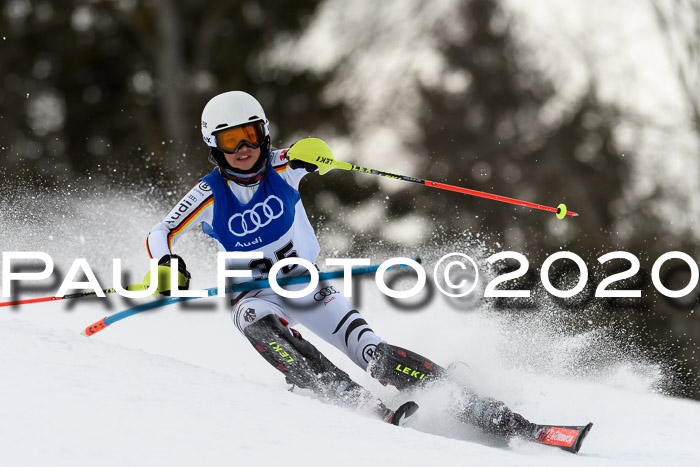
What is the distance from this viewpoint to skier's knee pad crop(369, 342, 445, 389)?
4555 mm

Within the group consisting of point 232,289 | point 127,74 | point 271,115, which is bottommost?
point 232,289

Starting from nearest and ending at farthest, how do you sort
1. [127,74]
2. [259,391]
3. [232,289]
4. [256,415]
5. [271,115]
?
[256,415] < [259,391] < [232,289] < [271,115] < [127,74]

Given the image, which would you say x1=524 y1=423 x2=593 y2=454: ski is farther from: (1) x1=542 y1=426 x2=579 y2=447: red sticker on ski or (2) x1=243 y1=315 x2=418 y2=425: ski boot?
(2) x1=243 y1=315 x2=418 y2=425: ski boot

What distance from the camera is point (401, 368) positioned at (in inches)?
179

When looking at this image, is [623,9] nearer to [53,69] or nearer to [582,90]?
[582,90]

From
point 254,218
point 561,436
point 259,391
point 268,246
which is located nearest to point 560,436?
point 561,436

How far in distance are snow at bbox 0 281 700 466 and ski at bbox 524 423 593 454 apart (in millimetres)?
48

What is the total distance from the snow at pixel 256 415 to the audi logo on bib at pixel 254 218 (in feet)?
2.66

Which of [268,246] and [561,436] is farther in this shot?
[268,246]

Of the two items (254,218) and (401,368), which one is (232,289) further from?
(401,368)

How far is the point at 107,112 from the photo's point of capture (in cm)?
1922

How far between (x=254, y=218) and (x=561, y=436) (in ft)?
6.33

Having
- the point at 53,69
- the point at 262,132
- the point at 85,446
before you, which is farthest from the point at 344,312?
the point at 53,69

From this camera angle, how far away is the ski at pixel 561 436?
4.27 metres
